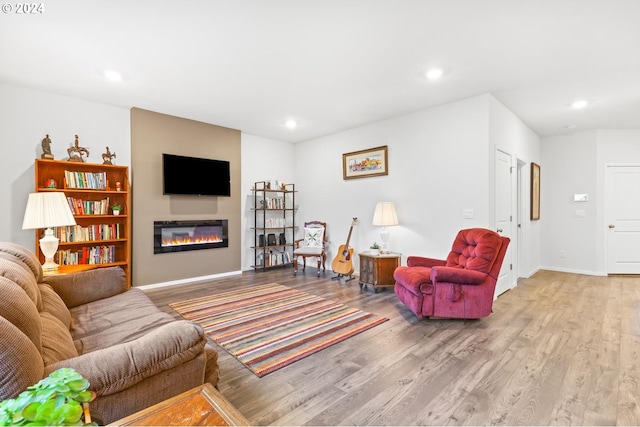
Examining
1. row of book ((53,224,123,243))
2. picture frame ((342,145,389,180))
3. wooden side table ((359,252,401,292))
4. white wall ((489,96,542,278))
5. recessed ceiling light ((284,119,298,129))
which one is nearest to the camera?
row of book ((53,224,123,243))

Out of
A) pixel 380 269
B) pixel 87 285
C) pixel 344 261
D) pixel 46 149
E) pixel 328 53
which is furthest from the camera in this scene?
pixel 344 261

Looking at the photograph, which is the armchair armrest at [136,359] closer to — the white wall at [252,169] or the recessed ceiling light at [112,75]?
the recessed ceiling light at [112,75]

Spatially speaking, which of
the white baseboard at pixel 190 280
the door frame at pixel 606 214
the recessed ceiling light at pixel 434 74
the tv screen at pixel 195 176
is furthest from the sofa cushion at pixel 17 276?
the door frame at pixel 606 214

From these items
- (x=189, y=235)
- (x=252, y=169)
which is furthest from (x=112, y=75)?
(x=252, y=169)

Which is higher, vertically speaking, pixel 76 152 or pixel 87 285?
pixel 76 152

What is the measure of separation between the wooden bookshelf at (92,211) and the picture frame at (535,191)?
666 centimetres

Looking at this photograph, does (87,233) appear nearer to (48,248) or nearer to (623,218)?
(48,248)

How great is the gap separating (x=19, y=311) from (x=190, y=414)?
759mm

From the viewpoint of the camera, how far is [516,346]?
2574 mm

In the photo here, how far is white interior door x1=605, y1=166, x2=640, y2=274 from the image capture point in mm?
5297

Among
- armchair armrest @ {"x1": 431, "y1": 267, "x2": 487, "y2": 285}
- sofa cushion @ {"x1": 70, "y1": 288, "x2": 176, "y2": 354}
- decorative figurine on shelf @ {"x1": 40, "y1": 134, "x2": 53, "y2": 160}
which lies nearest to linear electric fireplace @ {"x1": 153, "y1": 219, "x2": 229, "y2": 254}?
decorative figurine on shelf @ {"x1": 40, "y1": 134, "x2": 53, "y2": 160}

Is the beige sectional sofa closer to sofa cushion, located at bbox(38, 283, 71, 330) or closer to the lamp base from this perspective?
sofa cushion, located at bbox(38, 283, 71, 330)

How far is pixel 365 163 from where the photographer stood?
5.10 metres

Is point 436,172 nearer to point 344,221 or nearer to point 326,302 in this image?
point 344,221
